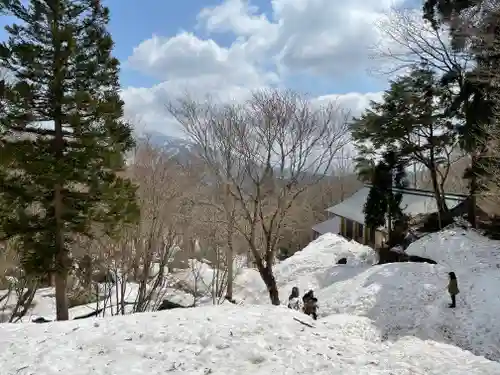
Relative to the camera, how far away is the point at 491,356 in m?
9.80

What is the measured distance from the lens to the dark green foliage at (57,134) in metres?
11.0

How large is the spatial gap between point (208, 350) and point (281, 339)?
1.36m

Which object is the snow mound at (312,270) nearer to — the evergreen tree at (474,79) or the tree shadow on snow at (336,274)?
the tree shadow on snow at (336,274)

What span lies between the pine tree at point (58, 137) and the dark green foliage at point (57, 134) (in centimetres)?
3

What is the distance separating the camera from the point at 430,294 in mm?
13578

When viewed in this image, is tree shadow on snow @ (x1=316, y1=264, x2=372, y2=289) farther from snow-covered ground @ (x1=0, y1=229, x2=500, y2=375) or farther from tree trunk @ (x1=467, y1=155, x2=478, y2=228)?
snow-covered ground @ (x1=0, y1=229, x2=500, y2=375)

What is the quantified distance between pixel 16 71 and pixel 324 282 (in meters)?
16.0

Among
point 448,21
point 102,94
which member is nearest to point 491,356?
point 102,94

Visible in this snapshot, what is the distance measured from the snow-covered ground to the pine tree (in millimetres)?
3476

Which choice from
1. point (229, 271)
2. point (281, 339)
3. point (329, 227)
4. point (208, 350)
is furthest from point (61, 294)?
point (329, 227)

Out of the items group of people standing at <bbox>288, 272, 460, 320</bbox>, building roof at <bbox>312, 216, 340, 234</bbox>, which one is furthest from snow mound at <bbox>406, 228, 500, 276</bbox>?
building roof at <bbox>312, 216, 340, 234</bbox>

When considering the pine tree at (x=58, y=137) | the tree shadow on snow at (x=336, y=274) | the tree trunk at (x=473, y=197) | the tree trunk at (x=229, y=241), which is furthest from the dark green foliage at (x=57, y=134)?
the tree trunk at (x=473, y=197)

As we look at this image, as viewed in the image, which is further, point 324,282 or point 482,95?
point 324,282

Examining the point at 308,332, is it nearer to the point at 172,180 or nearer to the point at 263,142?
the point at 263,142
